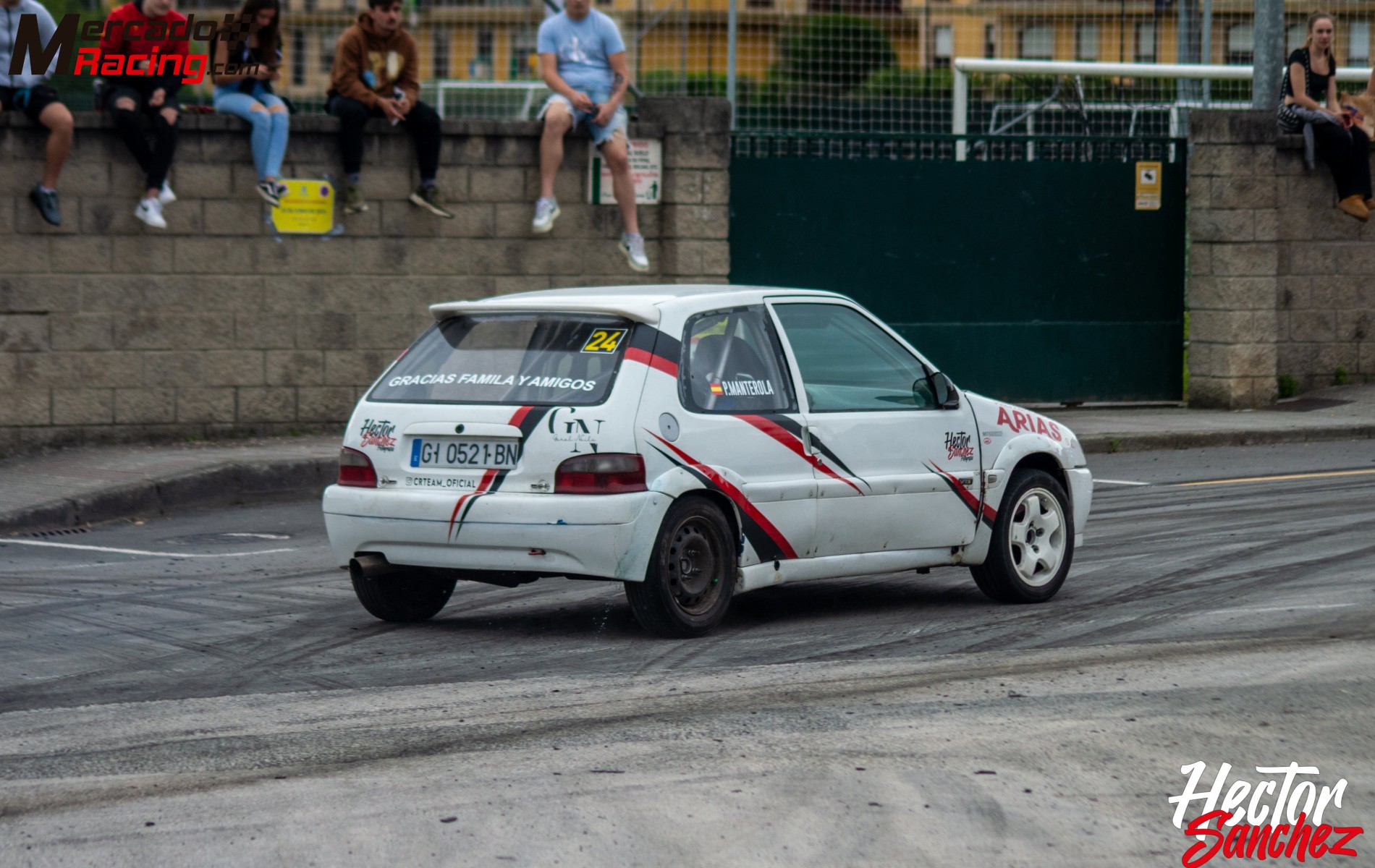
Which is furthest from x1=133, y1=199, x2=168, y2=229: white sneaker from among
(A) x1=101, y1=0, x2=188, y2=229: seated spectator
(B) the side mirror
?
(B) the side mirror

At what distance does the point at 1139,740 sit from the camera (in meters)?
5.82

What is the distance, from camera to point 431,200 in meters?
15.4

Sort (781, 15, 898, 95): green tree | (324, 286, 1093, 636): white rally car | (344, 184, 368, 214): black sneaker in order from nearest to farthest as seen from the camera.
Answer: (324, 286, 1093, 636): white rally car < (344, 184, 368, 214): black sneaker < (781, 15, 898, 95): green tree

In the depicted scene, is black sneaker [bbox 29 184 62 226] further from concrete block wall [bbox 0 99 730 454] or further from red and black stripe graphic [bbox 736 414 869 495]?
red and black stripe graphic [bbox 736 414 869 495]

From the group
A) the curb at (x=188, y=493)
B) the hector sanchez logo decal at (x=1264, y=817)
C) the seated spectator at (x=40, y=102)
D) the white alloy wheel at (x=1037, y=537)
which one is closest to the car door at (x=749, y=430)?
the white alloy wheel at (x=1037, y=537)

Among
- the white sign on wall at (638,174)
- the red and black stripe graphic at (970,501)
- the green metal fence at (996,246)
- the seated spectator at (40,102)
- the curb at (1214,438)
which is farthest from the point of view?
the green metal fence at (996,246)

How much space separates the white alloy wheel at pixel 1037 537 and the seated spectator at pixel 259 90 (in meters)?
8.12

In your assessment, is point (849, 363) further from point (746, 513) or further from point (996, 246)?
point (996, 246)

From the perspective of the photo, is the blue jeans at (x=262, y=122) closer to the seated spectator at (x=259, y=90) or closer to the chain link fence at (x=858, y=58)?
the seated spectator at (x=259, y=90)

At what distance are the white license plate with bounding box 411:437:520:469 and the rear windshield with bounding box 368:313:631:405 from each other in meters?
0.19

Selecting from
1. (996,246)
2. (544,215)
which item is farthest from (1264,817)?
(996,246)

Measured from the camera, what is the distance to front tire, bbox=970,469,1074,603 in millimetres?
8586

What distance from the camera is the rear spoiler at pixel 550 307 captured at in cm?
771

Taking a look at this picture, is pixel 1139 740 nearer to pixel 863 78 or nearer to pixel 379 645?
pixel 379 645
